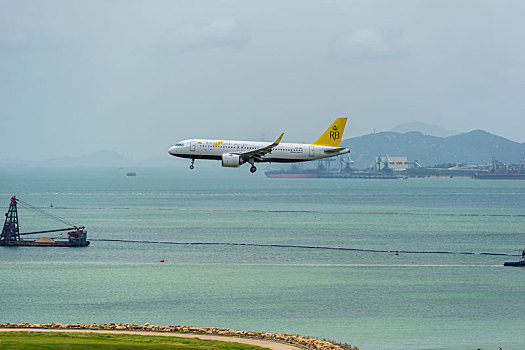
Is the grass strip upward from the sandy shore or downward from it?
upward

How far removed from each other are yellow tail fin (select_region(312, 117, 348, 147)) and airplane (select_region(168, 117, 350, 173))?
9011 mm

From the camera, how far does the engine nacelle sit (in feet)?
282

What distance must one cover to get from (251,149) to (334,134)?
15.0 metres

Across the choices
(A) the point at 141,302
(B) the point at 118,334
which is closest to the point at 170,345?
(B) the point at 118,334

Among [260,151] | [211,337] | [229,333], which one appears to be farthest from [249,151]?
[229,333]

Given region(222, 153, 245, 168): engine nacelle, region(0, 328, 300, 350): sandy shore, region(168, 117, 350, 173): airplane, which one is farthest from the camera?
region(0, 328, 300, 350): sandy shore

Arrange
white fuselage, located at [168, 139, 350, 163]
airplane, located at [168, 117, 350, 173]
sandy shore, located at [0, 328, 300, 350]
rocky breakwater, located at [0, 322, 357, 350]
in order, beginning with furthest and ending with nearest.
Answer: rocky breakwater, located at [0, 322, 357, 350]
sandy shore, located at [0, 328, 300, 350]
white fuselage, located at [168, 139, 350, 163]
airplane, located at [168, 117, 350, 173]

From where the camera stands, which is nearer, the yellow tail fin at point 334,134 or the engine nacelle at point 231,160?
the engine nacelle at point 231,160

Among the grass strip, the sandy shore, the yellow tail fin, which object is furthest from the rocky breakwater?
the yellow tail fin

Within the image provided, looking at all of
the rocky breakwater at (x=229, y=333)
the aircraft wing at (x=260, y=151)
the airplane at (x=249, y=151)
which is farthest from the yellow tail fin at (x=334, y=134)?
the rocky breakwater at (x=229, y=333)

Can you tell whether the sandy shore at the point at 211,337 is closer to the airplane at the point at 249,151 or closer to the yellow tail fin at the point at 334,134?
the airplane at the point at 249,151

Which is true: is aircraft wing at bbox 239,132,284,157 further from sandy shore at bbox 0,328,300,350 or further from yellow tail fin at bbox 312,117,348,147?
sandy shore at bbox 0,328,300,350

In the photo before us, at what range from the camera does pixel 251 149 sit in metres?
91.2

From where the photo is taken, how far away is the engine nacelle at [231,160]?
282 feet
